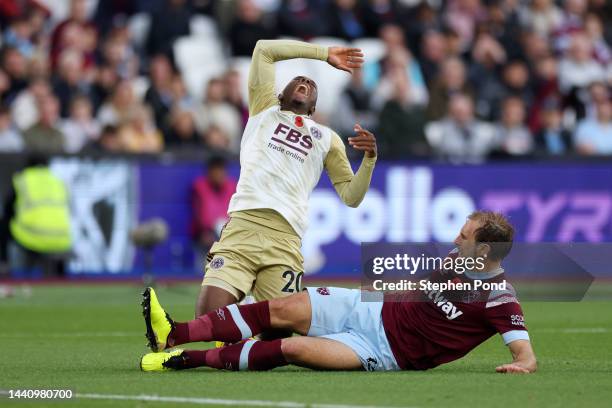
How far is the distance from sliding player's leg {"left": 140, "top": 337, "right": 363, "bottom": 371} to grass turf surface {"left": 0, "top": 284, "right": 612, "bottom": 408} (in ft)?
0.29

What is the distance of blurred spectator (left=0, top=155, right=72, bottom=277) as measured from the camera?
59.2 ft

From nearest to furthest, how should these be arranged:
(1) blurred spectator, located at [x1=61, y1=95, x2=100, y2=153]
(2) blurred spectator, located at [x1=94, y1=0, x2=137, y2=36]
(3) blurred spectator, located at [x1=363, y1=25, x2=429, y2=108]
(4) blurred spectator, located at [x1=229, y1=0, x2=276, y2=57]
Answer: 1. (1) blurred spectator, located at [x1=61, y1=95, x2=100, y2=153]
2. (3) blurred spectator, located at [x1=363, y1=25, x2=429, y2=108]
3. (4) blurred spectator, located at [x1=229, y1=0, x2=276, y2=57]
4. (2) blurred spectator, located at [x1=94, y1=0, x2=137, y2=36]

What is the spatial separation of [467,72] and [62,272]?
25.8ft

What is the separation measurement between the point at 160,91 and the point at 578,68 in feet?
23.5

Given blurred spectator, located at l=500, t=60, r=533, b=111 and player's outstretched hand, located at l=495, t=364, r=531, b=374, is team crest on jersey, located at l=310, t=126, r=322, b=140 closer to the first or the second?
player's outstretched hand, located at l=495, t=364, r=531, b=374

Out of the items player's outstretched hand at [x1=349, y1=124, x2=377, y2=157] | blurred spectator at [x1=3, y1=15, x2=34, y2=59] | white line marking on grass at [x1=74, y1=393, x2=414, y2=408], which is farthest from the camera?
blurred spectator at [x1=3, y1=15, x2=34, y2=59]

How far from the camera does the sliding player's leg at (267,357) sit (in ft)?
28.9

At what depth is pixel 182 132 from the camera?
65.3ft

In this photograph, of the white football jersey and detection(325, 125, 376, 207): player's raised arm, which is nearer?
detection(325, 125, 376, 207): player's raised arm

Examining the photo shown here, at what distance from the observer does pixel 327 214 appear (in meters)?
18.8

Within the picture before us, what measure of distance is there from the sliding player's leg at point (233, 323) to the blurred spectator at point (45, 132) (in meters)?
10.4

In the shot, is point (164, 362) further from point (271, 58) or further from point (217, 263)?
point (271, 58)

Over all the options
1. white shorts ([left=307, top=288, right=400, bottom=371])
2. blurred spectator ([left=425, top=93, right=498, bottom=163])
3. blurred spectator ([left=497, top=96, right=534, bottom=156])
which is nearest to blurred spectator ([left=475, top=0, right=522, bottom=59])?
blurred spectator ([left=497, top=96, right=534, bottom=156])

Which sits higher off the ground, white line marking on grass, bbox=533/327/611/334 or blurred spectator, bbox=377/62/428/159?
blurred spectator, bbox=377/62/428/159
